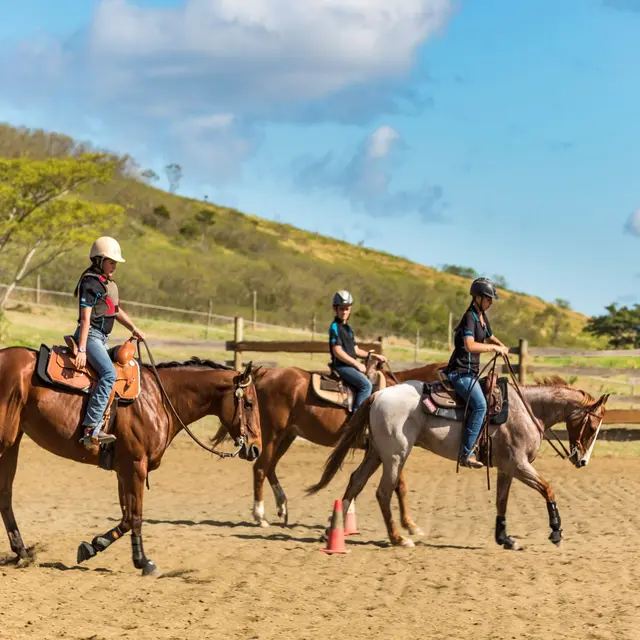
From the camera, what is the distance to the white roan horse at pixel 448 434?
9.25m

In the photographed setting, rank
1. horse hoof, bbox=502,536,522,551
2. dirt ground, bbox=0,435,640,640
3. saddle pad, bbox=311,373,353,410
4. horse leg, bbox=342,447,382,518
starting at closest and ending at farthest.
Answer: dirt ground, bbox=0,435,640,640, horse hoof, bbox=502,536,522,551, horse leg, bbox=342,447,382,518, saddle pad, bbox=311,373,353,410

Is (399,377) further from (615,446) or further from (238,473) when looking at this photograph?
(615,446)

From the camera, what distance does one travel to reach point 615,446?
19578mm

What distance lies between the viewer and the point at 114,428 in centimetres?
803

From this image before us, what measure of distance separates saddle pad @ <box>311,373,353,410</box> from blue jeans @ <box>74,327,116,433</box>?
354cm

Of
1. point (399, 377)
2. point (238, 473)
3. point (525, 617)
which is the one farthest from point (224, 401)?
point (238, 473)

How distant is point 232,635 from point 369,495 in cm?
682

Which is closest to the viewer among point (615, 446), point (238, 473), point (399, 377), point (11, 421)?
point (11, 421)

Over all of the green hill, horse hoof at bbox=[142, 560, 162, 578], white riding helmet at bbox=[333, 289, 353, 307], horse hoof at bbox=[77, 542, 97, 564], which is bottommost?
horse hoof at bbox=[142, 560, 162, 578]

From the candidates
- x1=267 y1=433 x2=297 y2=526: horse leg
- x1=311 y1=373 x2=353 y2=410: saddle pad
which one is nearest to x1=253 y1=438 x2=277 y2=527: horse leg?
x1=267 y1=433 x2=297 y2=526: horse leg

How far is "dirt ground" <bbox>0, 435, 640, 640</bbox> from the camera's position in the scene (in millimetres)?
6328

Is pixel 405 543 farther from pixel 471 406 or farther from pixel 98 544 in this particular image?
pixel 98 544

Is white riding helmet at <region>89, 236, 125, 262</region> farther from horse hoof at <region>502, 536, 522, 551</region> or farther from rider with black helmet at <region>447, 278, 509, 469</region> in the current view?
horse hoof at <region>502, 536, 522, 551</region>

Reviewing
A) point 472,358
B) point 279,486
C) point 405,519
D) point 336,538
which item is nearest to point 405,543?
point 336,538
